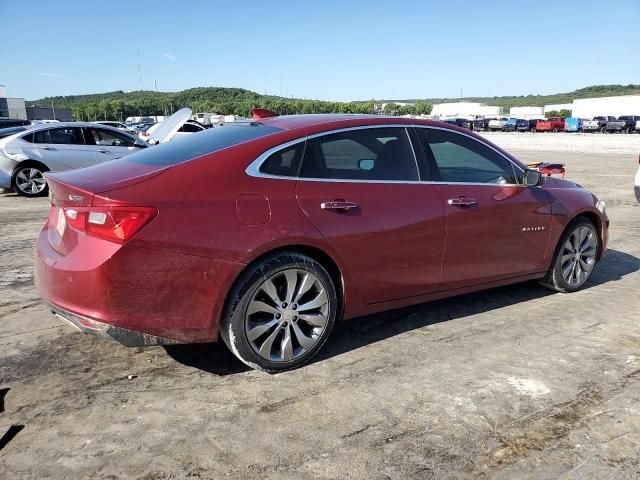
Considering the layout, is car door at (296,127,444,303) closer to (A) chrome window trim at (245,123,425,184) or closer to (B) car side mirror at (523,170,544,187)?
(A) chrome window trim at (245,123,425,184)

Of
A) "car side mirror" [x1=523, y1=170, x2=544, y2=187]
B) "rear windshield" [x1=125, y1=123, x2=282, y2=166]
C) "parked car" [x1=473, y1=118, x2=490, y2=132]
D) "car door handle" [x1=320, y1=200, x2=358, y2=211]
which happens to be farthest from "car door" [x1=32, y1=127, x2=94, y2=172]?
"parked car" [x1=473, y1=118, x2=490, y2=132]

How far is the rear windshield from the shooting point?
11.4 ft

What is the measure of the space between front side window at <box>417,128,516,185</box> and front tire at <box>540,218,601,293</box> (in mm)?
958

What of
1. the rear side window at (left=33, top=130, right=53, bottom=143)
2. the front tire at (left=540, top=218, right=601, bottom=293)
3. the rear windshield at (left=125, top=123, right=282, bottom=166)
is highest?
the rear windshield at (left=125, top=123, right=282, bottom=166)

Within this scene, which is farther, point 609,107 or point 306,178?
point 609,107

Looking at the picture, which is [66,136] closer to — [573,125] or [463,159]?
[463,159]

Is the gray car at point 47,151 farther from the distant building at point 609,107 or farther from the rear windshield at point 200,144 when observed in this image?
the distant building at point 609,107

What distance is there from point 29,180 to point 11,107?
104 meters

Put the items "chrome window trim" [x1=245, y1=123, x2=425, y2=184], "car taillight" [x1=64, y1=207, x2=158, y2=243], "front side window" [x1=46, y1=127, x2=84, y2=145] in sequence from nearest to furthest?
"car taillight" [x1=64, y1=207, x2=158, y2=243], "chrome window trim" [x1=245, y1=123, x2=425, y2=184], "front side window" [x1=46, y1=127, x2=84, y2=145]

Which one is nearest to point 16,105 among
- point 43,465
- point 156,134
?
point 156,134

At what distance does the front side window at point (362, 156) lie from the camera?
367 centimetres

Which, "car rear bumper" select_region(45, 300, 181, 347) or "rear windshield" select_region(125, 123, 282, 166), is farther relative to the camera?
"rear windshield" select_region(125, 123, 282, 166)

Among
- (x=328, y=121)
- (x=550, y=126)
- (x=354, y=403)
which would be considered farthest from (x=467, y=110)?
(x=354, y=403)

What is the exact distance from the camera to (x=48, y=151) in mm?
11125
